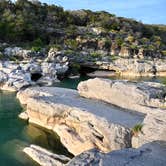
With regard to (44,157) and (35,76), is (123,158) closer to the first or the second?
(44,157)

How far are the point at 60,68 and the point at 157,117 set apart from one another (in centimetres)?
4361

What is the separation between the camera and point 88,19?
11056cm

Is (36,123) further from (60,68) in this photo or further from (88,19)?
(88,19)

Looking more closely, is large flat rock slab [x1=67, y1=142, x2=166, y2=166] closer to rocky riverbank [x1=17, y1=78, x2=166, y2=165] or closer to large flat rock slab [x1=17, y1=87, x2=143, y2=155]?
rocky riverbank [x1=17, y1=78, x2=166, y2=165]

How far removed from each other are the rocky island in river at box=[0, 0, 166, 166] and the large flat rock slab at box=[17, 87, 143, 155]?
6 cm

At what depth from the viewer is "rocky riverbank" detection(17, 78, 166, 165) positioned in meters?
21.2

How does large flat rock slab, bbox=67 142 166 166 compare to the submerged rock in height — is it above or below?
above

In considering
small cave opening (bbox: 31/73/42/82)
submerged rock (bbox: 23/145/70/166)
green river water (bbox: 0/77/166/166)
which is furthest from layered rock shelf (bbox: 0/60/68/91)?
submerged rock (bbox: 23/145/70/166)

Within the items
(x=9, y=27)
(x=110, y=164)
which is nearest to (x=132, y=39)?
(x=9, y=27)

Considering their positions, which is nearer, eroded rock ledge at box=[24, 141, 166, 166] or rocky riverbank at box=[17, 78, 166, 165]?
eroded rock ledge at box=[24, 141, 166, 166]

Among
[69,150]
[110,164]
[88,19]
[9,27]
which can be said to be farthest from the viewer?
[88,19]

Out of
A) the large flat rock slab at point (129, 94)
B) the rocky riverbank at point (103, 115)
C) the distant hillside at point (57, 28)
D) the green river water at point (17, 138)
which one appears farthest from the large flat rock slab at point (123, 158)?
the distant hillside at point (57, 28)

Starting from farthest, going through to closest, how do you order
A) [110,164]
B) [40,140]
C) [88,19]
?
[88,19]
[40,140]
[110,164]

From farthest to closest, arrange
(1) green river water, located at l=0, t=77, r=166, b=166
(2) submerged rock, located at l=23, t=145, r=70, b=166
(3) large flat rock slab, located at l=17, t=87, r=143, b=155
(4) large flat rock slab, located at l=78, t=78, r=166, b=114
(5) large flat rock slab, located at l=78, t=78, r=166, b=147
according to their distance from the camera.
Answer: (4) large flat rock slab, located at l=78, t=78, r=166, b=114, (5) large flat rock slab, located at l=78, t=78, r=166, b=147, (1) green river water, located at l=0, t=77, r=166, b=166, (3) large flat rock slab, located at l=17, t=87, r=143, b=155, (2) submerged rock, located at l=23, t=145, r=70, b=166
